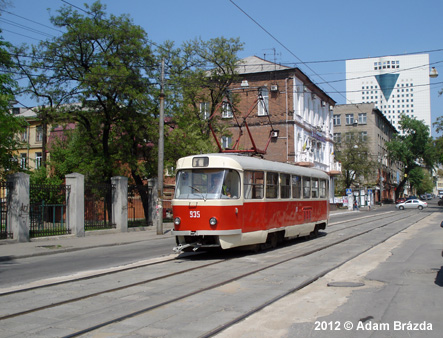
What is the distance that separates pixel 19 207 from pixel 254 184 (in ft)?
34.4

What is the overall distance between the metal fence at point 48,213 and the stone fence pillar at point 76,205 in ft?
0.65

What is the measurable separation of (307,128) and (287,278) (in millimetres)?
40612

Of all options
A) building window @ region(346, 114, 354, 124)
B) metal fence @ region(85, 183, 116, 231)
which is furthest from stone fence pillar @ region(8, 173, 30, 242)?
building window @ region(346, 114, 354, 124)

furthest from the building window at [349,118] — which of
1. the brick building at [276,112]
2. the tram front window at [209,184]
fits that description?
the tram front window at [209,184]

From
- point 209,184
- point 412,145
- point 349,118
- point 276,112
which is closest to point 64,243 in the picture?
point 209,184

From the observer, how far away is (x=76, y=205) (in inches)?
888

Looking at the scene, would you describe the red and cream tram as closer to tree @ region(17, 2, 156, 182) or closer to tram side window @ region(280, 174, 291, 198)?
tram side window @ region(280, 174, 291, 198)

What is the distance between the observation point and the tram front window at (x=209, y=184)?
13.2m

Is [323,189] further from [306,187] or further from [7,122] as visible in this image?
[7,122]

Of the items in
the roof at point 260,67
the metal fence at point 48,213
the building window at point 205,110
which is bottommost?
the metal fence at point 48,213

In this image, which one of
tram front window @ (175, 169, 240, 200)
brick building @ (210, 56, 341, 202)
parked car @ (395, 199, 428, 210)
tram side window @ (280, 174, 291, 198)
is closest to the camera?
tram front window @ (175, 169, 240, 200)

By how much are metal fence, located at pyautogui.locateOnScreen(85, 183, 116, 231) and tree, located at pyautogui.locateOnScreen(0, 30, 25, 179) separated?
365 centimetres

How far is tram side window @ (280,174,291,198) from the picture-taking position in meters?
16.3

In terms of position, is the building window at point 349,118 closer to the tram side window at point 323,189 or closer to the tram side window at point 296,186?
the tram side window at point 323,189
